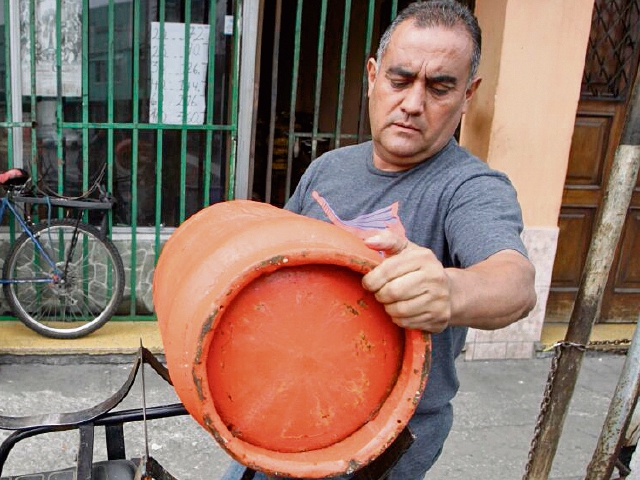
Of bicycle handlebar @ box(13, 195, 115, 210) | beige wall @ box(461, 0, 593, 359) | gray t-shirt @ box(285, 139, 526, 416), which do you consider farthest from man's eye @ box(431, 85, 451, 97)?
bicycle handlebar @ box(13, 195, 115, 210)

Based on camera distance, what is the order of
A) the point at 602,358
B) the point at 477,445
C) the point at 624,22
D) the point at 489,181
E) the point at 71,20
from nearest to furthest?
the point at 489,181, the point at 477,445, the point at 71,20, the point at 624,22, the point at 602,358

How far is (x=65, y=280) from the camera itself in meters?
4.38

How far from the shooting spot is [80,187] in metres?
4.55

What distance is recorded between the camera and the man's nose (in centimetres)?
150

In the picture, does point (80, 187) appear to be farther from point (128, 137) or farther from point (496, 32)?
point (496, 32)

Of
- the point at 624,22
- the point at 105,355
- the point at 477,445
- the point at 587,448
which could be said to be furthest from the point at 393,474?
the point at 624,22

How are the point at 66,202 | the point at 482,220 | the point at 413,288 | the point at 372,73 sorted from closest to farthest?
1. the point at 413,288
2. the point at 482,220
3. the point at 372,73
4. the point at 66,202

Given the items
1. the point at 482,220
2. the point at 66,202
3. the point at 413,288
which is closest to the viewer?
the point at 413,288

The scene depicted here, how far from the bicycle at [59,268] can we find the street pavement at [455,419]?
32 cm

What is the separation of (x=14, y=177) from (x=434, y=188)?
336cm

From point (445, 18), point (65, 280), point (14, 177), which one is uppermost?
point (445, 18)

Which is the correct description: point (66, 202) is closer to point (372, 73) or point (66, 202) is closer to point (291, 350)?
point (372, 73)

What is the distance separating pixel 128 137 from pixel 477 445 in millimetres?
2899

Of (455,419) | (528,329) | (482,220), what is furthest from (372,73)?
(528,329)
